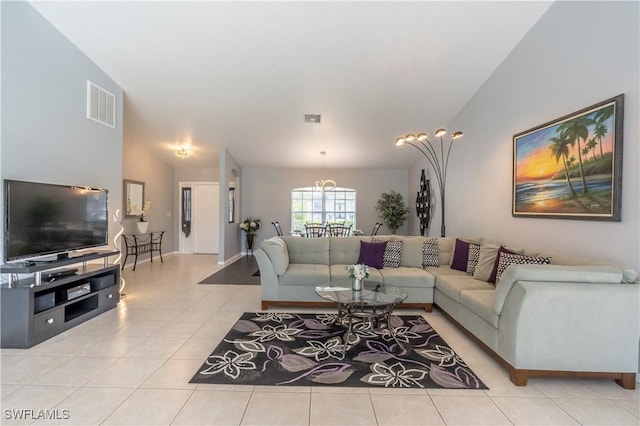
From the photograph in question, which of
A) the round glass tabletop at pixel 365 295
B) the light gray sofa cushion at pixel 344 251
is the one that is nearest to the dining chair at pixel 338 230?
the light gray sofa cushion at pixel 344 251

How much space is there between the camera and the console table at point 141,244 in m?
6.45

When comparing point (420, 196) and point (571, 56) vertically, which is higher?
point (571, 56)

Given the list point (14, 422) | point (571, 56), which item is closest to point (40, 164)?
point (14, 422)

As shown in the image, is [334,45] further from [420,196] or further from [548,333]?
[420,196]

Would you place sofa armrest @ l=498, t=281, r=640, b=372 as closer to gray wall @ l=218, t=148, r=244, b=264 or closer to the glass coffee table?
the glass coffee table

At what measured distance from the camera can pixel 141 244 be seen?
6836mm

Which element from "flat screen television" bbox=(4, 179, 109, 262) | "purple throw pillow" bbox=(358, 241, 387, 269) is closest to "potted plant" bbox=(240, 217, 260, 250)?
"flat screen television" bbox=(4, 179, 109, 262)

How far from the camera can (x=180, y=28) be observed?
3.61 metres

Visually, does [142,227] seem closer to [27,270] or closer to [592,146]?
[27,270]

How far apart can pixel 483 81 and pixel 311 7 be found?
2.93m

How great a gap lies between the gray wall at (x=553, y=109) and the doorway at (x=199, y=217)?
20.9 feet

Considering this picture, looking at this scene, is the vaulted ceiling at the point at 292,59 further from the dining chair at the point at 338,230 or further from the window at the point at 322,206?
the window at the point at 322,206

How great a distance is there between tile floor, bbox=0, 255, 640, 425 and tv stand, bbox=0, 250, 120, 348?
0.14 m

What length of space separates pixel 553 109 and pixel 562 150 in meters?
0.50
